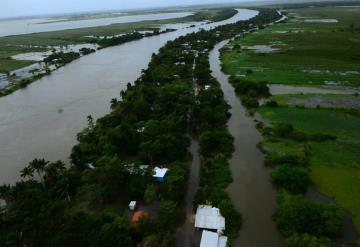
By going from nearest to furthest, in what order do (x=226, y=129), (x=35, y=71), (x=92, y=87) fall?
(x=226, y=129), (x=92, y=87), (x=35, y=71)

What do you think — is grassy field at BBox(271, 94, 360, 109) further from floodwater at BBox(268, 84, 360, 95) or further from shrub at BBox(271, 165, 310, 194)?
shrub at BBox(271, 165, 310, 194)

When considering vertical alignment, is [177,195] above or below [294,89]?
above

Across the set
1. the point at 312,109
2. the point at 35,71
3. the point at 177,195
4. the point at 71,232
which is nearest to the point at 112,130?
the point at 177,195

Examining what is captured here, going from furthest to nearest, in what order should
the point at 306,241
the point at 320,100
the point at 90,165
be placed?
the point at 320,100 < the point at 90,165 < the point at 306,241

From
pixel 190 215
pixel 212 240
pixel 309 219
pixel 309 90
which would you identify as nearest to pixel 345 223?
pixel 309 219

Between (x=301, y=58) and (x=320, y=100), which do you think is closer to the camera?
(x=320, y=100)

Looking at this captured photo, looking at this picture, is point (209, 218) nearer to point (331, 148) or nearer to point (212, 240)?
point (212, 240)

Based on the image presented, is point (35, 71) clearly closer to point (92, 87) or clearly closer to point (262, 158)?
point (92, 87)
